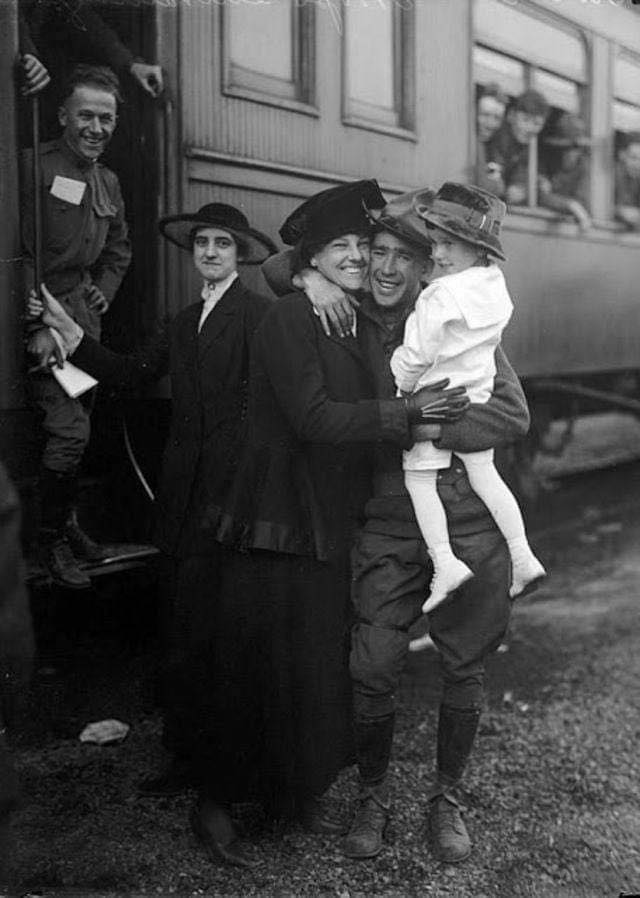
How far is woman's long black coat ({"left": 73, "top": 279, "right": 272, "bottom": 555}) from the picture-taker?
3111mm

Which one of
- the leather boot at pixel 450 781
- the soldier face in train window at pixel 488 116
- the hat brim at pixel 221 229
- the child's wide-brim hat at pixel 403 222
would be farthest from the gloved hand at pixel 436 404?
the soldier face in train window at pixel 488 116

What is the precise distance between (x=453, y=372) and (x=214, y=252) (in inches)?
30.7

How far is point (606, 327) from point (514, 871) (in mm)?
3180

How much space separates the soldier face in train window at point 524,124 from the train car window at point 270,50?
4.56ft

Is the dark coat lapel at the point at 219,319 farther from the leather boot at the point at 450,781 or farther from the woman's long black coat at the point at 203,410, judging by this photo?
the leather boot at the point at 450,781

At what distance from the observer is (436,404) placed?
9.36ft

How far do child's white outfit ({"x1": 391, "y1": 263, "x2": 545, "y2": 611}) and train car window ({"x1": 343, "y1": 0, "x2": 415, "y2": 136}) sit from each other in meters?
1.33

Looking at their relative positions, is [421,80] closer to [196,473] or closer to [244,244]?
[244,244]

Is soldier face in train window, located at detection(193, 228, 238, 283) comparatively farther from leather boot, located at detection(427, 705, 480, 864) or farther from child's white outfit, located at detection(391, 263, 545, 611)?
leather boot, located at detection(427, 705, 480, 864)

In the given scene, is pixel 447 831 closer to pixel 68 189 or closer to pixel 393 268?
pixel 393 268

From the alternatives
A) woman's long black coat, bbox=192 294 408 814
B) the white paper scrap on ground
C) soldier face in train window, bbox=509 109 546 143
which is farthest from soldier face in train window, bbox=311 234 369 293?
soldier face in train window, bbox=509 109 546 143

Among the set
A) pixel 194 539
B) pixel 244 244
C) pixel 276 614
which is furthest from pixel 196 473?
pixel 244 244

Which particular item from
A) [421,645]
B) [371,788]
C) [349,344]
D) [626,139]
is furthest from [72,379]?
[626,139]

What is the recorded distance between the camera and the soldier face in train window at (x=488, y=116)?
458cm
